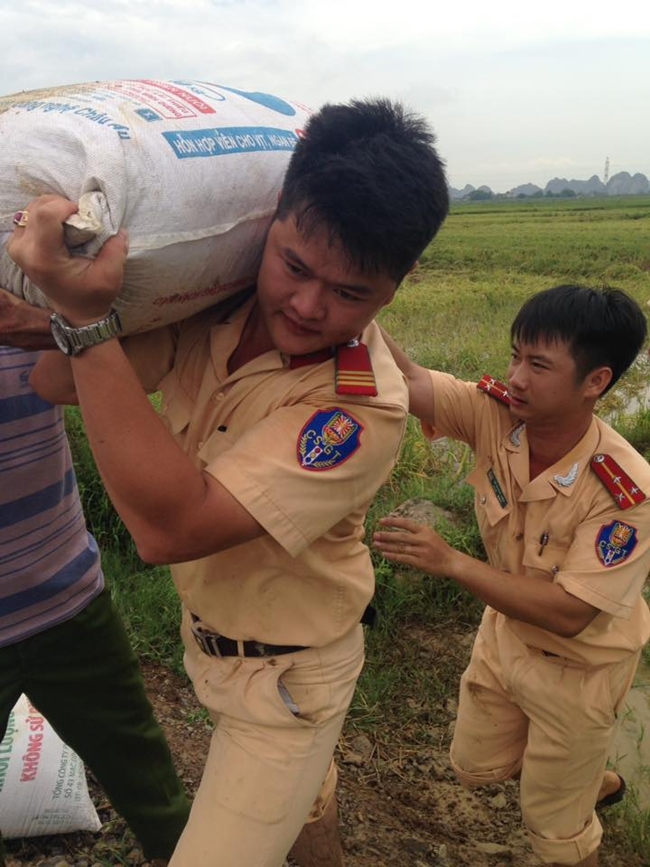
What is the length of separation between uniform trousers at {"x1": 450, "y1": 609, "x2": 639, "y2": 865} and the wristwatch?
1575 millimetres

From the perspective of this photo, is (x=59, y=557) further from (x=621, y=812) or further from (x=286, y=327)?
(x=621, y=812)

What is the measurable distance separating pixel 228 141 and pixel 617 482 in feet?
4.21

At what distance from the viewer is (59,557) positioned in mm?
1792

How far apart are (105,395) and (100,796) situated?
183 centimetres

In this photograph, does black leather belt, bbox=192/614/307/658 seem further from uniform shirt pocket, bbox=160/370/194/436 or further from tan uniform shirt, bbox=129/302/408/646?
uniform shirt pocket, bbox=160/370/194/436

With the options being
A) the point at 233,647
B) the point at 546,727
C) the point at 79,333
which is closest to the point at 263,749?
the point at 233,647

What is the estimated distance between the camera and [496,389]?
2.27 metres

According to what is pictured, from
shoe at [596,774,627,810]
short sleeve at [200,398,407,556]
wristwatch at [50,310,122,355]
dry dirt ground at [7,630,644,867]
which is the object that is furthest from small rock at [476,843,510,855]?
wristwatch at [50,310,122,355]

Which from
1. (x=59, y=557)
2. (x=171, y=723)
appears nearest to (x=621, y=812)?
(x=171, y=723)

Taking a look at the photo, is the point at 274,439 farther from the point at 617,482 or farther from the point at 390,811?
the point at 390,811

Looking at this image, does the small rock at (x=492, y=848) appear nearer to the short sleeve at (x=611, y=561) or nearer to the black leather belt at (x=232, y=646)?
the short sleeve at (x=611, y=561)

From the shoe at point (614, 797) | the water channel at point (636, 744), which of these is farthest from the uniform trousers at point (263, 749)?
the water channel at point (636, 744)

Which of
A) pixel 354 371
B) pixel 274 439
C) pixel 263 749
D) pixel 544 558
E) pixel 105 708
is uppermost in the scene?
pixel 354 371

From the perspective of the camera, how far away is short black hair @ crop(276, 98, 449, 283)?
1.24 metres
